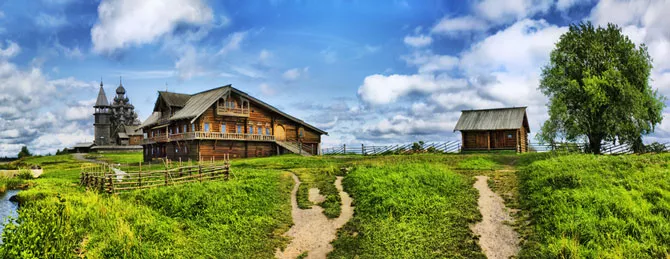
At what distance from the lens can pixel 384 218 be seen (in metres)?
17.2

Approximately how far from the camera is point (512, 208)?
18422 millimetres

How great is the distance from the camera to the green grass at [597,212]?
533 inches

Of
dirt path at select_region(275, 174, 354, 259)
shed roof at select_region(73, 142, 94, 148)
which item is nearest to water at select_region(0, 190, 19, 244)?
dirt path at select_region(275, 174, 354, 259)

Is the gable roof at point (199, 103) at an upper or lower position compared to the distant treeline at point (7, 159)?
upper

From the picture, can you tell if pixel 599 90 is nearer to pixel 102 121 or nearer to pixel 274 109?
pixel 274 109

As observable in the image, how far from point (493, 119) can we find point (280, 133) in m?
25.0

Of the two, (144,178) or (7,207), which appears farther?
(7,207)

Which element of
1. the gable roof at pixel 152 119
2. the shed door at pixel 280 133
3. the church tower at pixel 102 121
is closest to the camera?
the shed door at pixel 280 133

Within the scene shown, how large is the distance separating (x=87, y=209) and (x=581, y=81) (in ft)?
125

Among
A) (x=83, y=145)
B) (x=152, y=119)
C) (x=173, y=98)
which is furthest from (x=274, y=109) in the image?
(x=83, y=145)

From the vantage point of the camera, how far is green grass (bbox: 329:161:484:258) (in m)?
14.8

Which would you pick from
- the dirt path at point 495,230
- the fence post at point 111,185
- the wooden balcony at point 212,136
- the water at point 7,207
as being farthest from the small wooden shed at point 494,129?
the water at point 7,207

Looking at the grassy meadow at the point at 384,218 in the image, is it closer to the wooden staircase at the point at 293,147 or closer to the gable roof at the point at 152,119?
the wooden staircase at the point at 293,147

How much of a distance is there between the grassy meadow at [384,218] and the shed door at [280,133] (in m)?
29.6
